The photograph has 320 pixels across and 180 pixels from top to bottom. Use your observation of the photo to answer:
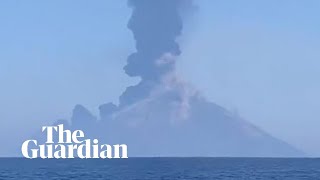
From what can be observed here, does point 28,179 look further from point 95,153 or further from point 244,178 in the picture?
point 244,178

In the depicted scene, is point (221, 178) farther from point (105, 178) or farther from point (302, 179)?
point (105, 178)

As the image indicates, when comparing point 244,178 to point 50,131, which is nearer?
point 50,131

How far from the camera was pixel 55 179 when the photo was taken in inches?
4491

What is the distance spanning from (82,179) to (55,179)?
5.59m

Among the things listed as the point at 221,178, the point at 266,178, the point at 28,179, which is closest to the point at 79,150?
the point at 28,179

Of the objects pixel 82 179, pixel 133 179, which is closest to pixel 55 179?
pixel 82 179

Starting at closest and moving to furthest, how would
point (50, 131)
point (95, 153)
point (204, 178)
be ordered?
point (50, 131) → point (95, 153) → point (204, 178)

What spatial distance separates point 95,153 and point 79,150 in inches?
431

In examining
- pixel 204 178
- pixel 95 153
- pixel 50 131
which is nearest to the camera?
pixel 50 131

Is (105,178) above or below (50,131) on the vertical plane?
below

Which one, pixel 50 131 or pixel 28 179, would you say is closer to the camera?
pixel 50 131

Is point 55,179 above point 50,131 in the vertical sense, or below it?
below

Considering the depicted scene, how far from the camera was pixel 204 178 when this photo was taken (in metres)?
117

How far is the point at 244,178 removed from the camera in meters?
119
